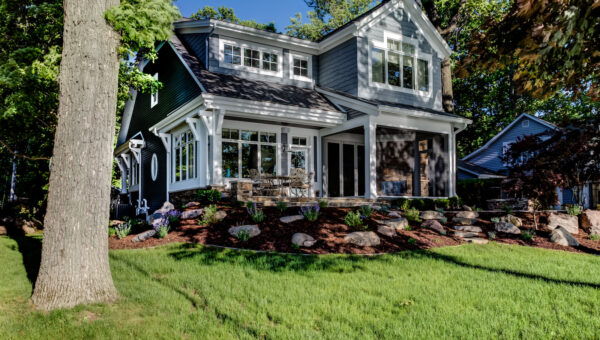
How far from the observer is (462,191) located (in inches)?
706

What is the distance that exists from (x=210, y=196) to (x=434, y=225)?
543cm

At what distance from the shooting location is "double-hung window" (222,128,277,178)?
1288 cm

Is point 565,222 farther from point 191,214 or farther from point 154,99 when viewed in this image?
point 154,99

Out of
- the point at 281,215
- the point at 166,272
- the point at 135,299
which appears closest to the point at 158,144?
the point at 281,215

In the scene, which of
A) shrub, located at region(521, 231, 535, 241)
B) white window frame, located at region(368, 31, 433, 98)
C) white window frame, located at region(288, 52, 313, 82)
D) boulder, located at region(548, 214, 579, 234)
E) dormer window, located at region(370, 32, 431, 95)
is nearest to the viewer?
shrub, located at region(521, 231, 535, 241)

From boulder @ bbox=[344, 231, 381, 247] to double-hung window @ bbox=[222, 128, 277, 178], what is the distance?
5.92 meters

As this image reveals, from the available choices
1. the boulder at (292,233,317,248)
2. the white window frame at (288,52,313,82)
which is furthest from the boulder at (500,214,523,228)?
the white window frame at (288,52,313,82)

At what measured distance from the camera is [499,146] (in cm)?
2377

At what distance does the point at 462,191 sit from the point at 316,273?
13999 mm

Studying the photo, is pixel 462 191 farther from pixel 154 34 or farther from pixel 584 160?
pixel 154 34

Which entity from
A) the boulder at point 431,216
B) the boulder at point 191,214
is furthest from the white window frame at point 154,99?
the boulder at point 431,216

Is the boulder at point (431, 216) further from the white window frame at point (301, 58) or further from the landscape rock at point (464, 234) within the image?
the white window frame at point (301, 58)

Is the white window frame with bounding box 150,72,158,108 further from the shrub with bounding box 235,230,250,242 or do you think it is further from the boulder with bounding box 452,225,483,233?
the boulder with bounding box 452,225,483,233

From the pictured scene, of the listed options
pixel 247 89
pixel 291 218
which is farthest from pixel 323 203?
pixel 247 89
